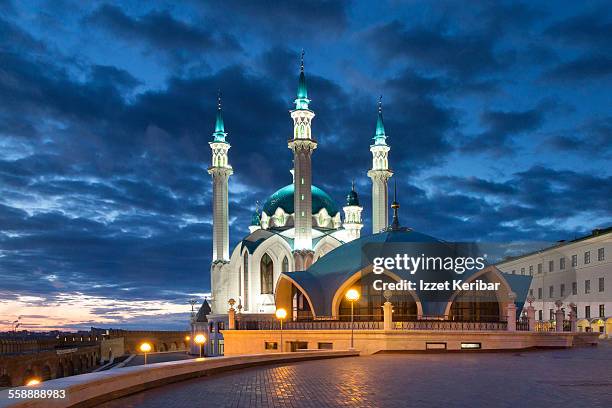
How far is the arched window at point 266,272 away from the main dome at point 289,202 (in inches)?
450

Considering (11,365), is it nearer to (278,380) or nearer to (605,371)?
(278,380)

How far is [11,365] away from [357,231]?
4693 cm

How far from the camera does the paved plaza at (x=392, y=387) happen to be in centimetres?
1407

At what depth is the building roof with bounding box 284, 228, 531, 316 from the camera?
51641 mm

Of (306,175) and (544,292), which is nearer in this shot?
(306,175)

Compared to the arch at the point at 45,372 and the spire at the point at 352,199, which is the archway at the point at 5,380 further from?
the spire at the point at 352,199

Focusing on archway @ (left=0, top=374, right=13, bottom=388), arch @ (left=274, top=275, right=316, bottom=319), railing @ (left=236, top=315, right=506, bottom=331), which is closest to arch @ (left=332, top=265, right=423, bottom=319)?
arch @ (left=274, top=275, right=316, bottom=319)

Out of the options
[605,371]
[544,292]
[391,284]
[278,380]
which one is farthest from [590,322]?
[278,380]

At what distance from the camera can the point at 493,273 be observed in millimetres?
52375

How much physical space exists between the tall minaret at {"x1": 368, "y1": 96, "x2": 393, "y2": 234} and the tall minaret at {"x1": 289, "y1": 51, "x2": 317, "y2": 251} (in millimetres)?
11637

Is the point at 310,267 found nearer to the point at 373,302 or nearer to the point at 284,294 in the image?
the point at 284,294

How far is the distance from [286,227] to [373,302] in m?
33.8

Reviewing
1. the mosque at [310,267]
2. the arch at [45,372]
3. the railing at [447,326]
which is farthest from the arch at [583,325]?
the arch at [45,372]

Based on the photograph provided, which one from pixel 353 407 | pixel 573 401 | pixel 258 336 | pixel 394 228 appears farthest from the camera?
pixel 394 228
